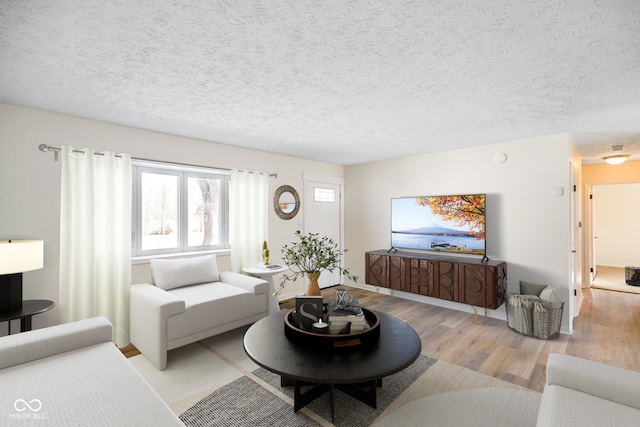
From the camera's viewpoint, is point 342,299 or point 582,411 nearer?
point 582,411

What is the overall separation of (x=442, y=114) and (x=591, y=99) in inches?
44.7

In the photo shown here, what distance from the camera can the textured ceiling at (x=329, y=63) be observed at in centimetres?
143

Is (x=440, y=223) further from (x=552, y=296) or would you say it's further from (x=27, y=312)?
(x=27, y=312)

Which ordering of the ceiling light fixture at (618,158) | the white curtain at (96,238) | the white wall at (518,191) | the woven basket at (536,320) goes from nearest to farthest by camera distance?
1. the white curtain at (96,238)
2. the woven basket at (536,320)
3. the white wall at (518,191)
4. the ceiling light fixture at (618,158)

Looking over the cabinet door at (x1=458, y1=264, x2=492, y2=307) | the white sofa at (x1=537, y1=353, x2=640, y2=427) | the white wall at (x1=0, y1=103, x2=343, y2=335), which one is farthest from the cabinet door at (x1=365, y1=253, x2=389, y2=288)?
the white wall at (x1=0, y1=103, x2=343, y2=335)

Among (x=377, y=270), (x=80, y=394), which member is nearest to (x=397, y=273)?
(x=377, y=270)

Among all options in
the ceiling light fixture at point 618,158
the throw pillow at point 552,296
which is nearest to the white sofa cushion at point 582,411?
the throw pillow at point 552,296

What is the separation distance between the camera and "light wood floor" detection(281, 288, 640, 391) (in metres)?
2.65

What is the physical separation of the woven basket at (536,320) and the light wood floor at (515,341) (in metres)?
0.08

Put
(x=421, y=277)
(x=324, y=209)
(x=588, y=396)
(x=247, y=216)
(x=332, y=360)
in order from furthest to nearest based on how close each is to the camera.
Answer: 1. (x=324, y=209)
2. (x=247, y=216)
3. (x=421, y=277)
4. (x=332, y=360)
5. (x=588, y=396)

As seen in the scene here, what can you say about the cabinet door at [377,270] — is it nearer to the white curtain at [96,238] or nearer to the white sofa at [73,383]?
the white curtain at [96,238]

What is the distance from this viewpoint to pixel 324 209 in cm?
547

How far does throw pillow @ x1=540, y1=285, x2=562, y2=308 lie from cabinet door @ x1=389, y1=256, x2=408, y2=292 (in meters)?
1.61

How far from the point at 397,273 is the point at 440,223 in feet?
3.19
